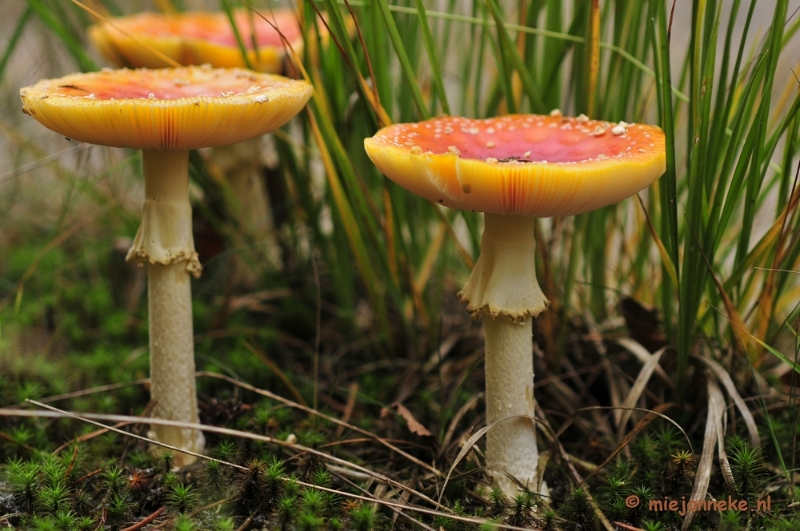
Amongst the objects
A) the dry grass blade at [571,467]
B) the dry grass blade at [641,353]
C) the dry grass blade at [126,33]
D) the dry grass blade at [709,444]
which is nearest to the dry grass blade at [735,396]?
the dry grass blade at [709,444]

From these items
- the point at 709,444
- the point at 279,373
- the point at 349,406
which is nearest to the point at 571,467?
the point at 709,444

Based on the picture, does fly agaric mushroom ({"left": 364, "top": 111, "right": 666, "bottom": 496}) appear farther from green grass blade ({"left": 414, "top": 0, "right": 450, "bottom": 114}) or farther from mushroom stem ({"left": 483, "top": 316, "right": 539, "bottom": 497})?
green grass blade ({"left": 414, "top": 0, "right": 450, "bottom": 114})

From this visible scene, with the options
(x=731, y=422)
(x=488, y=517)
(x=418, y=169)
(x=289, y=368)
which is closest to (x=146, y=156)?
(x=418, y=169)

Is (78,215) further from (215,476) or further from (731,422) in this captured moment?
(731,422)

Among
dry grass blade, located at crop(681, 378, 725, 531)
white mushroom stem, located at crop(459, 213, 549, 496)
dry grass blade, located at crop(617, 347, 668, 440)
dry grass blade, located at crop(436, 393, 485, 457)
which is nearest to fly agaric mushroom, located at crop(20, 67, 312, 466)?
white mushroom stem, located at crop(459, 213, 549, 496)

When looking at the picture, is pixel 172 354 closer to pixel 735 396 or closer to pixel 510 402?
pixel 510 402

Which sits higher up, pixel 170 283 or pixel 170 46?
pixel 170 46

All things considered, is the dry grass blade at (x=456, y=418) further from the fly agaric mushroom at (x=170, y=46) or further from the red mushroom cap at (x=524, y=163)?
the fly agaric mushroom at (x=170, y=46)
